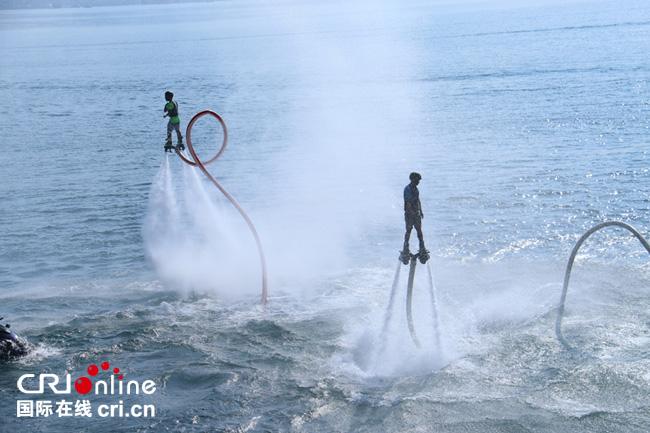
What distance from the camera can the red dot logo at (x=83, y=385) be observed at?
80.1 ft

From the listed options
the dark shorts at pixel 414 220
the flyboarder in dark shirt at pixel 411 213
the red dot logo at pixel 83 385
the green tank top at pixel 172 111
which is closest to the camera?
the flyboarder in dark shirt at pixel 411 213

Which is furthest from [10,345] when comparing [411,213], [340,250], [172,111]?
[340,250]

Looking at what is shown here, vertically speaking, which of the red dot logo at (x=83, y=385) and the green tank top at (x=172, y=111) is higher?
the green tank top at (x=172, y=111)

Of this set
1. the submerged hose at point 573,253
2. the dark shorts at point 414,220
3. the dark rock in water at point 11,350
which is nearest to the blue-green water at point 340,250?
the submerged hose at point 573,253

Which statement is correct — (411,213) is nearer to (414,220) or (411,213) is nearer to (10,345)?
(414,220)

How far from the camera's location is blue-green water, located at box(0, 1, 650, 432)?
23.0 meters

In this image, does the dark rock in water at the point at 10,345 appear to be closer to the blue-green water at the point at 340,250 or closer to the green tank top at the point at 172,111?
the blue-green water at the point at 340,250

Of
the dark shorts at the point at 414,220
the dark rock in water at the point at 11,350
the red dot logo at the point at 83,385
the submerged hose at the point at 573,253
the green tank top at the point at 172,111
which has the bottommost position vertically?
the red dot logo at the point at 83,385

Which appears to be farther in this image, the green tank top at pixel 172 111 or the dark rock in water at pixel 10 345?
A: the green tank top at pixel 172 111

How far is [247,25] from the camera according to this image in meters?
188

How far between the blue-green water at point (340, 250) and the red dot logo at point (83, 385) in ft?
2.45

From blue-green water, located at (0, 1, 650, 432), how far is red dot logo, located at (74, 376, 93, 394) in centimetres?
75

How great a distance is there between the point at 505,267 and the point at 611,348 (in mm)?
9121

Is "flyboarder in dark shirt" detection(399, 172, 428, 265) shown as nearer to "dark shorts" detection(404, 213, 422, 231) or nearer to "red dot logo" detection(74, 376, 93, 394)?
"dark shorts" detection(404, 213, 422, 231)
